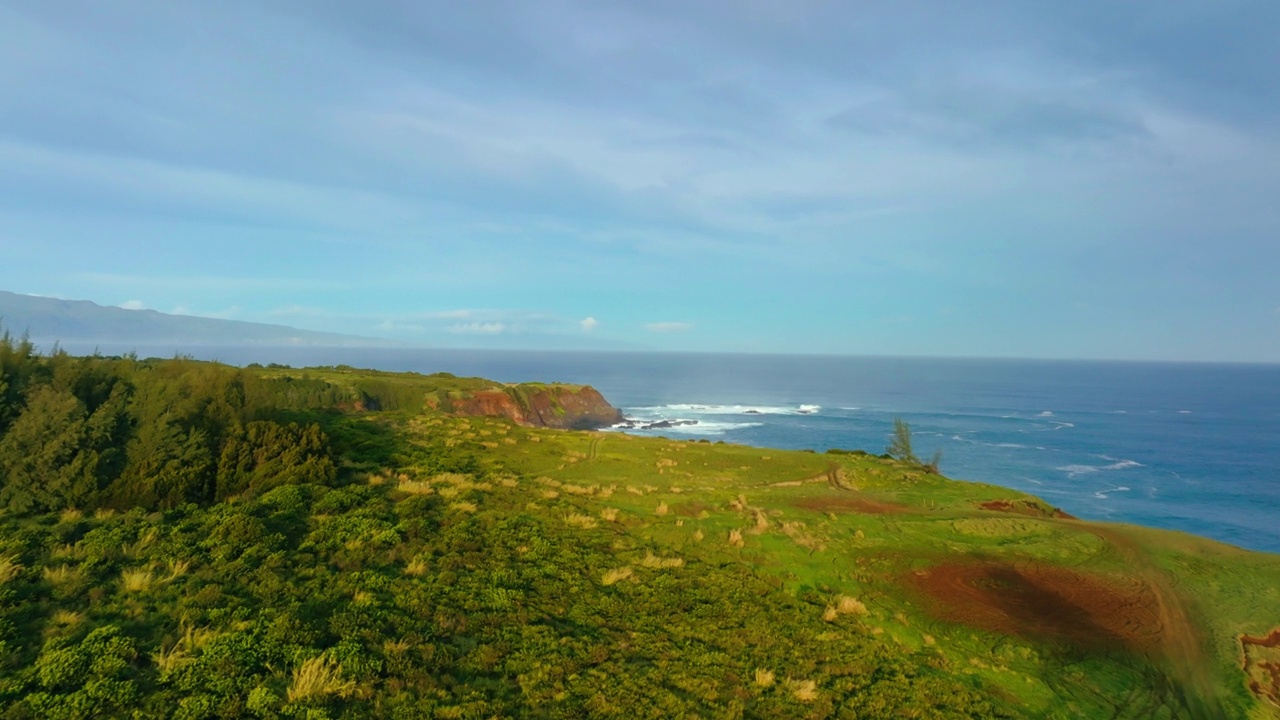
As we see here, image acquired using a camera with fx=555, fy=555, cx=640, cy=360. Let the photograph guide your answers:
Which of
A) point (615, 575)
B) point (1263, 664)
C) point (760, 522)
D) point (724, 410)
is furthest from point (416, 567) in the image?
point (724, 410)

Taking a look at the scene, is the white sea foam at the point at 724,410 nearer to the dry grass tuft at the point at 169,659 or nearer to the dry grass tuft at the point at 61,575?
the dry grass tuft at the point at 61,575

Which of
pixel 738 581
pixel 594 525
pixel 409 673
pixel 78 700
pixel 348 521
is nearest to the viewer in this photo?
pixel 78 700

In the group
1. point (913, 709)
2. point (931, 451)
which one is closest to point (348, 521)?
point (913, 709)

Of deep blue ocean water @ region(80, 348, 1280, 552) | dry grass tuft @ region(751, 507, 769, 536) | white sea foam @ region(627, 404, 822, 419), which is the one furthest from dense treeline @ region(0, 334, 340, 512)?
white sea foam @ region(627, 404, 822, 419)

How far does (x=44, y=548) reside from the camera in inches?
403

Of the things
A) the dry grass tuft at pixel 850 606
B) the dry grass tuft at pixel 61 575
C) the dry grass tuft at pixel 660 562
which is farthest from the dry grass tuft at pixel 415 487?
the dry grass tuft at pixel 850 606

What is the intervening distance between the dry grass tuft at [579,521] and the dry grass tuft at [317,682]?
9655mm

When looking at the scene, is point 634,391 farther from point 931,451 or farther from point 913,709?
point 913,709

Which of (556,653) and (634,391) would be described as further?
(634,391)

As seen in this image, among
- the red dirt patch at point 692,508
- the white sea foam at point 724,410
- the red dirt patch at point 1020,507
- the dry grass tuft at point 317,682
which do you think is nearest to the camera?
the dry grass tuft at point 317,682

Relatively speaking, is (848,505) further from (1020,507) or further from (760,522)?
(1020,507)

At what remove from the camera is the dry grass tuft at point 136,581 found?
9.16 meters

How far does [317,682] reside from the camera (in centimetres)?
742

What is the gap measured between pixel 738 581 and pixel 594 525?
494 centimetres
